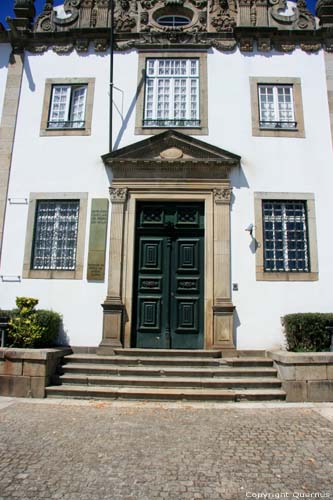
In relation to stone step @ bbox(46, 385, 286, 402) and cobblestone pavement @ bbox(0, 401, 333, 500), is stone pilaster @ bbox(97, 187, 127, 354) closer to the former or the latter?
Result: stone step @ bbox(46, 385, 286, 402)

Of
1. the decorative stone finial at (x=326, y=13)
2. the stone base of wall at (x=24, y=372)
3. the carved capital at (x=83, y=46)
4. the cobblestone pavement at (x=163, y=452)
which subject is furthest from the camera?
the carved capital at (x=83, y=46)

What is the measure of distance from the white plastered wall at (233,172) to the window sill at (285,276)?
0.10 metres

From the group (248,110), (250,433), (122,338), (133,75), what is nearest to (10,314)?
(122,338)

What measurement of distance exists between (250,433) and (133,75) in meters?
8.61

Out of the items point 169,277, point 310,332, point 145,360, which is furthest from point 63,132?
point 310,332

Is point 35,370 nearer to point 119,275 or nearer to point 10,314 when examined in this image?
point 10,314

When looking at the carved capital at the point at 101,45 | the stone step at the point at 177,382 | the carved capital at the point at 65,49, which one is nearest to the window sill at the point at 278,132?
the carved capital at the point at 101,45

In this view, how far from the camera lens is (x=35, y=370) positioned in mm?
6355

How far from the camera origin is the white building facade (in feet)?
26.6

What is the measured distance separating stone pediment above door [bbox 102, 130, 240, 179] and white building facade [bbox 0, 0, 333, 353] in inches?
1.3

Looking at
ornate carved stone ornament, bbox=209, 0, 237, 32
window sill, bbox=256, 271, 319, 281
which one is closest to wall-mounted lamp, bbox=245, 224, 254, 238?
window sill, bbox=256, 271, 319, 281

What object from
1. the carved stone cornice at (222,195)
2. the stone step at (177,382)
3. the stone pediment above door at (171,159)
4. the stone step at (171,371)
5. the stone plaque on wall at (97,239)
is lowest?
the stone step at (177,382)

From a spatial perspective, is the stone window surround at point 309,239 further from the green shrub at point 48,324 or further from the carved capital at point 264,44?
the green shrub at point 48,324

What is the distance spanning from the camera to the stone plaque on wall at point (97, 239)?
8250 millimetres
